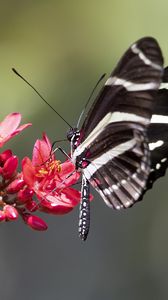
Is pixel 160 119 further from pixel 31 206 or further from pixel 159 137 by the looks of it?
pixel 31 206

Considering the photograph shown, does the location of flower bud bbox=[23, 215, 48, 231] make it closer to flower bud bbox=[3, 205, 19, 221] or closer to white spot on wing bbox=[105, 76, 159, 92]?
flower bud bbox=[3, 205, 19, 221]

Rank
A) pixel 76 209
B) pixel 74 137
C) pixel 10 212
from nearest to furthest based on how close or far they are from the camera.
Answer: pixel 10 212, pixel 74 137, pixel 76 209

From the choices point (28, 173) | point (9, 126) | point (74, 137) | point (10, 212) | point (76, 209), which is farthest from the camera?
point (76, 209)

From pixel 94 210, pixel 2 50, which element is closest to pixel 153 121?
pixel 94 210

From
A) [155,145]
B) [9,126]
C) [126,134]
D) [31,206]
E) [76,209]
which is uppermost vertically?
[9,126]

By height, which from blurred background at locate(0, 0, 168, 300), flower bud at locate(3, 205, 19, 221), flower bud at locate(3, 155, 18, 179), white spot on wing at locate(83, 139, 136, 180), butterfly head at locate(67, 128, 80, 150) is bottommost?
blurred background at locate(0, 0, 168, 300)

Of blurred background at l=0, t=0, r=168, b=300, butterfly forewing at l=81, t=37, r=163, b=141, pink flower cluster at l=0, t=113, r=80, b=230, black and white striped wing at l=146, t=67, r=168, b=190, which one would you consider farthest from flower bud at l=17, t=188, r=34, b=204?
blurred background at l=0, t=0, r=168, b=300

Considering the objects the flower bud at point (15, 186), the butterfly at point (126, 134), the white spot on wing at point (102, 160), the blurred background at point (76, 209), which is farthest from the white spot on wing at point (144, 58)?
the blurred background at point (76, 209)

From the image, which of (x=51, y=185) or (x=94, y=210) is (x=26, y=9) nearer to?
(x=94, y=210)

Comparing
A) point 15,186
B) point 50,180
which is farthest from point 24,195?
point 50,180
